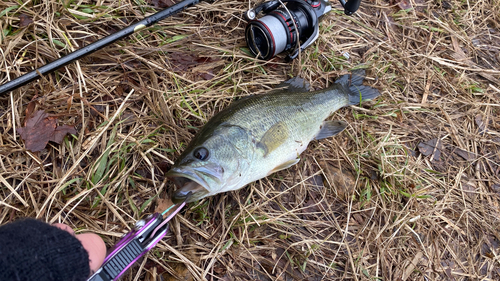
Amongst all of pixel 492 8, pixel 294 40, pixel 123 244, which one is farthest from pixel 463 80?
pixel 123 244

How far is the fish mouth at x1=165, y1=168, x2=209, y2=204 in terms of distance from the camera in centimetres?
234

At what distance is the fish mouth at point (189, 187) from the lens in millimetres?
2344

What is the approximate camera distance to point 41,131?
2699mm

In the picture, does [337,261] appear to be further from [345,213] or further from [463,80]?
[463,80]

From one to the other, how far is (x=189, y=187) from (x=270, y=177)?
1038 millimetres

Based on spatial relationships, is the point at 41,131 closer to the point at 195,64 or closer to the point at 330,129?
the point at 195,64

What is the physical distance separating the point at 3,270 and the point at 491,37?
22.2ft

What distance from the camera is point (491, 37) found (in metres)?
5.13

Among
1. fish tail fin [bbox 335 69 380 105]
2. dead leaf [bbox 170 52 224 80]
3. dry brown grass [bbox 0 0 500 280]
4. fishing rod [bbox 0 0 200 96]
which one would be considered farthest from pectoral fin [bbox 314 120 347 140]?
fishing rod [bbox 0 0 200 96]

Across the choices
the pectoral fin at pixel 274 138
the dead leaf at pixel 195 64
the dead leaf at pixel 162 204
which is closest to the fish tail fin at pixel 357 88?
the pectoral fin at pixel 274 138

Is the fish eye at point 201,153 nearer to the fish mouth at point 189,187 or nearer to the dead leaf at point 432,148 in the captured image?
the fish mouth at point 189,187

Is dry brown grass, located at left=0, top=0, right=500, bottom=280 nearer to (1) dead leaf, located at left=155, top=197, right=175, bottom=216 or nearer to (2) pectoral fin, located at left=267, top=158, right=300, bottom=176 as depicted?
(1) dead leaf, located at left=155, top=197, right=175, bottom=216

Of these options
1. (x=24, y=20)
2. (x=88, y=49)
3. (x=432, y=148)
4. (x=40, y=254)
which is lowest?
(x=432, y=148)

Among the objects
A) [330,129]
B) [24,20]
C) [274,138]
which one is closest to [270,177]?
[274,138]
